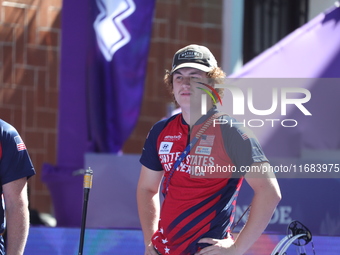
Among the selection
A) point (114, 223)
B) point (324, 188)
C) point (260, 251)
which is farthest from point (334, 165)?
point (114, 223)

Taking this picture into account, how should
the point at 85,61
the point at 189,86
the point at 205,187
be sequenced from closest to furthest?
the point at 205,187 → the point at 189,86 → the point at 85,61

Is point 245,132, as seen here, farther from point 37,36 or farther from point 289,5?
point 289,5

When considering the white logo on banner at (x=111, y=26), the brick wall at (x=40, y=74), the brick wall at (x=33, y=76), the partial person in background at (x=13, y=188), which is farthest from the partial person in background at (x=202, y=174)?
the brick wall at (x=33, y=76)

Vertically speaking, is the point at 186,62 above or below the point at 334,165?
above

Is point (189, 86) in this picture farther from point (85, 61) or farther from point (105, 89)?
point (85, 61)

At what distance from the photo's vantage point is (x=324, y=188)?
4398mm

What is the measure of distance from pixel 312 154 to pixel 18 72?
3558mm

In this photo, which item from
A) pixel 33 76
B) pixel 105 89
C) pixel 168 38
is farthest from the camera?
pixel 168 38

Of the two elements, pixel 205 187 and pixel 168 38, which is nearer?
pixel 205 187

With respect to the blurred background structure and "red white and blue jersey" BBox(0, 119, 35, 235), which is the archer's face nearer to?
"red white and blue jersey" BBox(0, 119, 35, 235)

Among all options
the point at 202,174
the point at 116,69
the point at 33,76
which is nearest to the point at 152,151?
the point at 202,174

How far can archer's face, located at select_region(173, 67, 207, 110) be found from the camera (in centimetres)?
291

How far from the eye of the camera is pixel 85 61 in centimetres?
561

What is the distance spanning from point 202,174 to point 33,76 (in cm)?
477
